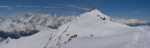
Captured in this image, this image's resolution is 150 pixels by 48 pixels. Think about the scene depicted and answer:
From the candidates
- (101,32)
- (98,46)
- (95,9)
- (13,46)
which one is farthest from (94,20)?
(13,46)

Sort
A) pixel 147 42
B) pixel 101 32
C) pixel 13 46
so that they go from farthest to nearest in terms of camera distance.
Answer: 1. pixel 13 46
2. pixel 101 32
3. pixel 147 42

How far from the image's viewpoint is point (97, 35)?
50531mm

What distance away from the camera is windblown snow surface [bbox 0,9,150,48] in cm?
3781

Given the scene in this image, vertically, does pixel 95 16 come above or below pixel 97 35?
above

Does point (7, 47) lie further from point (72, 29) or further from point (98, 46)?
point (98, 46)

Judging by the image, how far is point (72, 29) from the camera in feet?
229

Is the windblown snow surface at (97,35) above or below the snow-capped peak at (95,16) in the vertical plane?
below

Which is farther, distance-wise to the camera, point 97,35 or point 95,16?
point 95,16

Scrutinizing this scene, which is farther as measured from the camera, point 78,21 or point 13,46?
point 13,46

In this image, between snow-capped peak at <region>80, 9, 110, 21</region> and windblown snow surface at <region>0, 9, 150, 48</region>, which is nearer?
windblown snow surface at <region>0, 9, 150, 48</region>

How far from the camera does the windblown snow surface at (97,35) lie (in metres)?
37.8

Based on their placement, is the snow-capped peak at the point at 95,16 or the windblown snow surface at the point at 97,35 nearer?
the windblown snow surface at the point at 97,35

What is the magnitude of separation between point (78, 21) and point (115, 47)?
137 feet

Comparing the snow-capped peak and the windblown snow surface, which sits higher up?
the snow-capped peak
